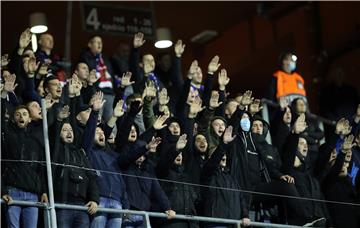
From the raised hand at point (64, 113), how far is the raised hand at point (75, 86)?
0.50 metres

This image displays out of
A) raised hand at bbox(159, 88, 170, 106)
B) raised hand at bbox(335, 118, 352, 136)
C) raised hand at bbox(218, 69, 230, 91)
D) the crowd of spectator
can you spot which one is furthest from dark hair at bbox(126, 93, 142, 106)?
raised hand at bbox(335, 118, 352, 136)

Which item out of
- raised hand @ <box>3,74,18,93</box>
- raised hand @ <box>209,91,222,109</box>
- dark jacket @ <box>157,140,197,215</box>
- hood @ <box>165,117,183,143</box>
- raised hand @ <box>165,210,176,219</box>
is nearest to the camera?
raised hand @ <box>165,210,176,219</box>

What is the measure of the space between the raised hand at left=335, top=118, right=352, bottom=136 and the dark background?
361 cm

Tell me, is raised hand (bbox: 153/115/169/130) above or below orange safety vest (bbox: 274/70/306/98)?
below

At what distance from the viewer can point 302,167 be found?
9.72 meters

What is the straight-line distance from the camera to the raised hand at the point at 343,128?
10.6 meters

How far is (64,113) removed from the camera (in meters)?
8.32

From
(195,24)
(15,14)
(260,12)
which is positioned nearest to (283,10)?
(260,12)

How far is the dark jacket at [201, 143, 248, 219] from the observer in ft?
28.6

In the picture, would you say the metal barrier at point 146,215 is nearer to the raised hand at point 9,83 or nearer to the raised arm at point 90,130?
the raised arm at point 90,130

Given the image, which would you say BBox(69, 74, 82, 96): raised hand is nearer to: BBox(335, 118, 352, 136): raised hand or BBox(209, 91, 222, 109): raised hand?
BBox(209, 91, 222, 109): raised hand

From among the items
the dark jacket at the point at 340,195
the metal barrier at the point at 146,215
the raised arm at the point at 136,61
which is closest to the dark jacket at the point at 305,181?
the dark jacket at the point at 340,195

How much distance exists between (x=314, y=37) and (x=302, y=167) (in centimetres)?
624

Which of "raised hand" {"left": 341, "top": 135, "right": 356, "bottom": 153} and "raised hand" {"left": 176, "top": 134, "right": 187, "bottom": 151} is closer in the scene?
"raised hand" {"left": 176, "top": 134, "right": 187, "bottom": 151}
